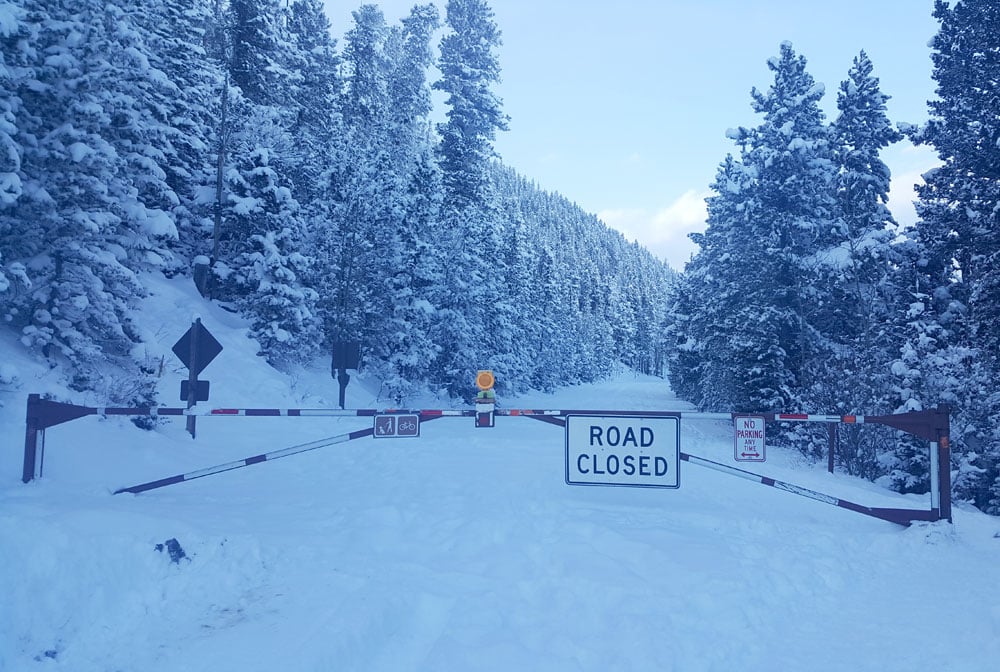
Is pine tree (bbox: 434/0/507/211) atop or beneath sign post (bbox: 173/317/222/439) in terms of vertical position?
atop

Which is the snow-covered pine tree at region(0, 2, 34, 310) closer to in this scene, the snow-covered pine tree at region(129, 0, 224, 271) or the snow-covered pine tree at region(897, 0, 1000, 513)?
the snow-covered pine tree at region(129, 0, 224, 271)

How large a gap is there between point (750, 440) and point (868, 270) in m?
16.6

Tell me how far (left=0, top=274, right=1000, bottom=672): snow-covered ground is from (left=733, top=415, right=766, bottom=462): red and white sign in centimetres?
79

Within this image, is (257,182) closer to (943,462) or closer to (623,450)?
(623,450)

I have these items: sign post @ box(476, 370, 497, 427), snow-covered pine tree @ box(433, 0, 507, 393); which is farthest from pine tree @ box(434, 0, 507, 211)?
sign post @ box(476, 370, 497, 427)

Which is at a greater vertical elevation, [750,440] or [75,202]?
[75,202]

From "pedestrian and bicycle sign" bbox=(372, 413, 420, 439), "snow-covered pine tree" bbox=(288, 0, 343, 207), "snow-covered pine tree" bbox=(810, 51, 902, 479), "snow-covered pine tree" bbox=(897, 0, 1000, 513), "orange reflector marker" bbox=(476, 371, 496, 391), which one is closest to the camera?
"orange reflector marker" bbox=(476, 371, 496, 391)

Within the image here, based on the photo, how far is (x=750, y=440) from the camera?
8.82 metres

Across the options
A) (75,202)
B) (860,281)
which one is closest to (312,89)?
(75,202)

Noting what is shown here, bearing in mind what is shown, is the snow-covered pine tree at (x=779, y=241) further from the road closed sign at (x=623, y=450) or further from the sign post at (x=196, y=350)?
the sign post at (x=196, y=350)

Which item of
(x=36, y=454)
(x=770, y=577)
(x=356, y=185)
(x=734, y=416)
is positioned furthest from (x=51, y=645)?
(x=356, y=185)

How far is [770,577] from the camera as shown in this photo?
21.2 ft

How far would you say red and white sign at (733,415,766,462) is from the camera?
28.9ft

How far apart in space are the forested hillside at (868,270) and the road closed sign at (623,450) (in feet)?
36.6
